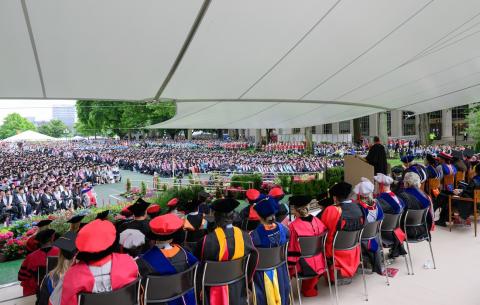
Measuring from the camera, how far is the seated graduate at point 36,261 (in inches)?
148

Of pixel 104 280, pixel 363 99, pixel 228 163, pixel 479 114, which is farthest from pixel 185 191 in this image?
pixel 479 114

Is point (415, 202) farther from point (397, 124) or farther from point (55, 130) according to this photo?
point (55, 130)

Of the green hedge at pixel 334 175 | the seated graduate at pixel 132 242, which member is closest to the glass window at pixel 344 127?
the green hedge at pixel 334 175

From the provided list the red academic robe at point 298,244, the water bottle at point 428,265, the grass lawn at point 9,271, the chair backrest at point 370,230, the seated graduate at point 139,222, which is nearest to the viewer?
the red academic robe at point 298,244

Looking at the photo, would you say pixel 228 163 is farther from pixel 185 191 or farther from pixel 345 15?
pixel 345 15

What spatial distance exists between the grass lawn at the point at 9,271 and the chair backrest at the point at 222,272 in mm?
4765

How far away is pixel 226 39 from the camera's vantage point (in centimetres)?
364

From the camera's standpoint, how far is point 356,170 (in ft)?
30.0

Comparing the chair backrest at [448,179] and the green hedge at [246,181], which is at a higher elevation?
the chair backrest at [448,179]

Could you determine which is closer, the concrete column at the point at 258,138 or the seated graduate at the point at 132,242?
the seated graduate at the point at 132,242

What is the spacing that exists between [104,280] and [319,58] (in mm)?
3569

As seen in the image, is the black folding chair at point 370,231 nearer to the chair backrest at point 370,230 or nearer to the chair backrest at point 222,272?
the chair backrest at point 370,230

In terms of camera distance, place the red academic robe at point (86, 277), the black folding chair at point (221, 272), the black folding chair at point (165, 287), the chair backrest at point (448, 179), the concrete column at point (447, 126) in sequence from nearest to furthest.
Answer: the red academic robe at point (86, 277) → the black folding chair at point (165, 287) → the black folding chair at point (221, 272) → the chair backrest at point (448, 179) → the concrete column at point (447, 126)

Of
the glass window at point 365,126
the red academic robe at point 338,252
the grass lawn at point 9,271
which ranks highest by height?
the glass window at point 365,126
